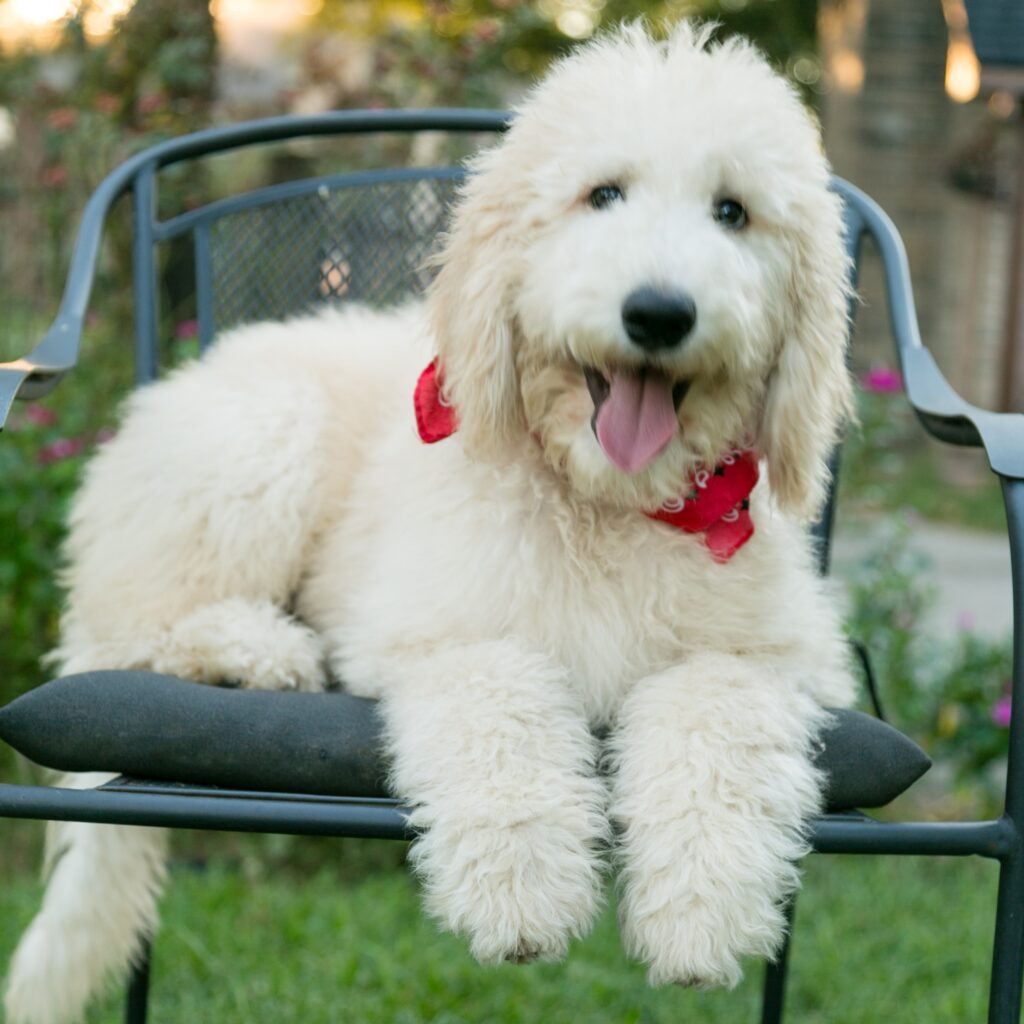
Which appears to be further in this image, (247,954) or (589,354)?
(247,954)

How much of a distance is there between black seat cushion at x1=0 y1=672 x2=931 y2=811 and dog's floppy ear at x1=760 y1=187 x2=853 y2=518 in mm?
439

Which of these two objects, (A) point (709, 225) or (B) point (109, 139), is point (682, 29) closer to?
(A) point (709, 225)

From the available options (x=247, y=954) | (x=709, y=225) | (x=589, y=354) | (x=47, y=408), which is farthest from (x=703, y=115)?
(x=47, y=408)

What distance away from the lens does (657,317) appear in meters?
1.72

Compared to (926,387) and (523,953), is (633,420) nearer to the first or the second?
(926,387)

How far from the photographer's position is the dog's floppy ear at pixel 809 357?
197 centimetres

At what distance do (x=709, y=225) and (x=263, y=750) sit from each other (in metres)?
0.93

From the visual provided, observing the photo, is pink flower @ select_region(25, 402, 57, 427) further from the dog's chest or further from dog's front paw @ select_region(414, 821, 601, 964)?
dog's front paw @ select_region(414, 821, 601, 964)

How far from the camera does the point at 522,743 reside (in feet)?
5.71

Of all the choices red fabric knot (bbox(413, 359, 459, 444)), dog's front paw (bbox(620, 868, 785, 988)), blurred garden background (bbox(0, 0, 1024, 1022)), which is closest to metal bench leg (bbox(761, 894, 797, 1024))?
blurred garden background (bbox(0, 0, 1024, 1022))

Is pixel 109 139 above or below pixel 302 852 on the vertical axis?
above

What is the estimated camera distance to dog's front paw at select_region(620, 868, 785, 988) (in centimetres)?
154

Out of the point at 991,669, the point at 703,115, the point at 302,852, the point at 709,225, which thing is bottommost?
the point at 302,852

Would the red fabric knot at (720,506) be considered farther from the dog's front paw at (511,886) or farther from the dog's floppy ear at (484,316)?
the dog's front paw at (511,886)
